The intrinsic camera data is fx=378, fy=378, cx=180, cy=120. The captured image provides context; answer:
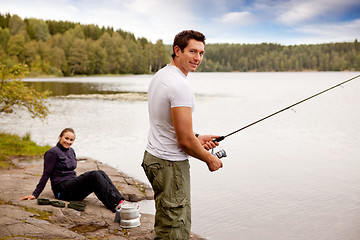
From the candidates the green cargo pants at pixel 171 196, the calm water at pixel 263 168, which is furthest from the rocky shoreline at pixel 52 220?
the green cargo pants at pixel 171 196

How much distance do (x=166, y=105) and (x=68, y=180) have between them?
3.57 m

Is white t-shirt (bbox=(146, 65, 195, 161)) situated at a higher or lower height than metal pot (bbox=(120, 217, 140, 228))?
higher

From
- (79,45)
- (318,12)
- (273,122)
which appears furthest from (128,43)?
(273,122)

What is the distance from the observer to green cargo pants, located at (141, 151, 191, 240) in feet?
9.21

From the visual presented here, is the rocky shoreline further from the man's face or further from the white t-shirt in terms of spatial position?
the man's face

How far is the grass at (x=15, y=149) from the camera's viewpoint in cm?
959

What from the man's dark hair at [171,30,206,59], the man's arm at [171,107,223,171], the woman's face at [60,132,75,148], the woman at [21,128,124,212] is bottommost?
the woman at [21,128,124,212]

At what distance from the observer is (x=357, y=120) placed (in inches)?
746

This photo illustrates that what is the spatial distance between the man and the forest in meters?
57.7

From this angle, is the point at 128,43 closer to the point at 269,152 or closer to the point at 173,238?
the point at 269,152

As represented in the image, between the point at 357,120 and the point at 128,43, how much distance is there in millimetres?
98091

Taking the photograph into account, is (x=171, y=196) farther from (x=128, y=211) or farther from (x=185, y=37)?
(x=128, y=211)

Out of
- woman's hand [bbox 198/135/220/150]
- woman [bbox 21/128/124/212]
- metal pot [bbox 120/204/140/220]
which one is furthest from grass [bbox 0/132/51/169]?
woman's hand [bbox 198/135/220/150]

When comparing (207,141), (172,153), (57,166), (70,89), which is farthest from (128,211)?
(70,89)
